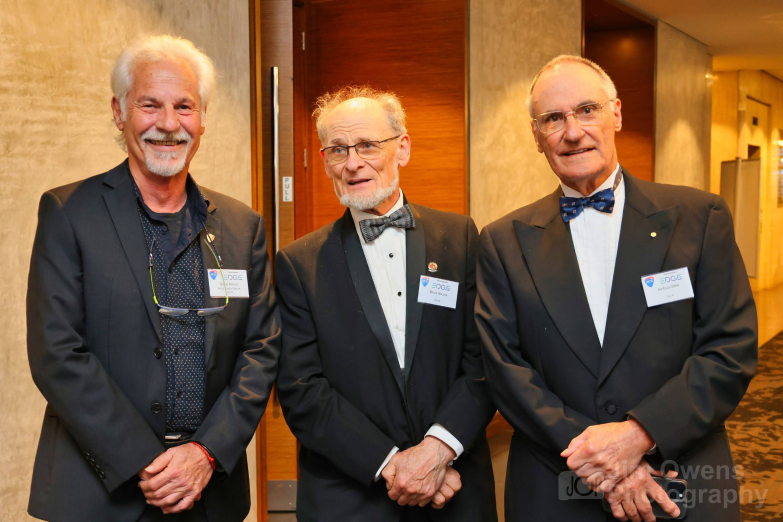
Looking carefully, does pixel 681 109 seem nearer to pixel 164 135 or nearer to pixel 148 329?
pixel 164 135

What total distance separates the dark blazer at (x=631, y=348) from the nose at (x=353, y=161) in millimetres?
627

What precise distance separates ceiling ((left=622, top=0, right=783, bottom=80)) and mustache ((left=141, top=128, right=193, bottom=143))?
6682 millimetres

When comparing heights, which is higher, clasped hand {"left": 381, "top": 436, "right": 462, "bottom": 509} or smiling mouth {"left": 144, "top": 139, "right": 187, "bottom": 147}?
smiling mouth {"left": 144, "top": 139, "right": 187, "bottom": 147}

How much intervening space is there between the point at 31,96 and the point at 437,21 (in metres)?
3.70

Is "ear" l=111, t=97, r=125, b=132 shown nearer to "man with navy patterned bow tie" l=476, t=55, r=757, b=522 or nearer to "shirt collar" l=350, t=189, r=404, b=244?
"shirt collar" l=350, t=189, r=404, b=244

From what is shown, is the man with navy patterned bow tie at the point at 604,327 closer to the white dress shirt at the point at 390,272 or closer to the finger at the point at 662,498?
the finger at the point at 662,498

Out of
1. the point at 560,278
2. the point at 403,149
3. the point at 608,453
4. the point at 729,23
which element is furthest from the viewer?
the point at 729,23

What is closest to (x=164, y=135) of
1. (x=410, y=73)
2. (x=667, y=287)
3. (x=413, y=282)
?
(x=413, y=282)

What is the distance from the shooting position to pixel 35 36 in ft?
8.48

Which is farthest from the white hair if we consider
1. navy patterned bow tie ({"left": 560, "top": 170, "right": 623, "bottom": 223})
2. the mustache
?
navy patterned bow tie ({"left": 560, "top": 170, "right": 623, "bottom": 223})

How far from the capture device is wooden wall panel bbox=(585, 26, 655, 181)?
8.10 m

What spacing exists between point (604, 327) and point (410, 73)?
4.11 m

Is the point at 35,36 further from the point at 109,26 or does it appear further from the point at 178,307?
the point at 178,307

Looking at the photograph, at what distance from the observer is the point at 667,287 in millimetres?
1949
